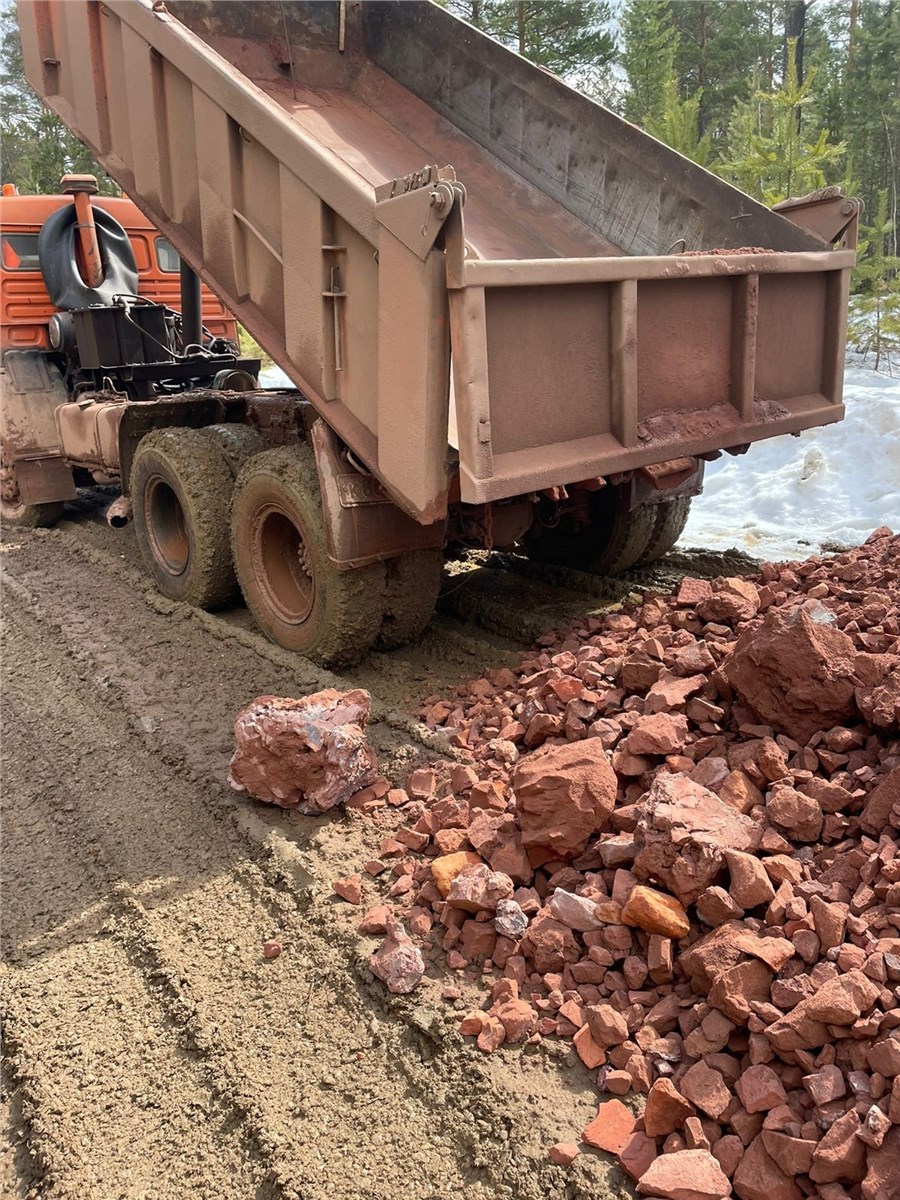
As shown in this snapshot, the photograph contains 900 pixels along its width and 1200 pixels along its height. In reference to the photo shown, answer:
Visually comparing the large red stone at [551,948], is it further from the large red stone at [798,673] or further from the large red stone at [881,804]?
the large red stone at [798,673]

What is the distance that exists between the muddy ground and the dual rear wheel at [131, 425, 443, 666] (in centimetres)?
22

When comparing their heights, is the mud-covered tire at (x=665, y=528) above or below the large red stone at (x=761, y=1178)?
above

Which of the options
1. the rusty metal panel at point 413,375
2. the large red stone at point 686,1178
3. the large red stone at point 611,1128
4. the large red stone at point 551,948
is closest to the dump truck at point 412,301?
the rusty metal panel at point 413,375

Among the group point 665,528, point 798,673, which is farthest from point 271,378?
point 798,673

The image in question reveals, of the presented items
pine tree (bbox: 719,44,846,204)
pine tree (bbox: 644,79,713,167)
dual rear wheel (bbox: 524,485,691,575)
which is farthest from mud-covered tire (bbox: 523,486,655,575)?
pine tree (bbox: 644,79,713,167)

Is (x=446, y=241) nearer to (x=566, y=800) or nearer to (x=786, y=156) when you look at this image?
(x=566, y=800)

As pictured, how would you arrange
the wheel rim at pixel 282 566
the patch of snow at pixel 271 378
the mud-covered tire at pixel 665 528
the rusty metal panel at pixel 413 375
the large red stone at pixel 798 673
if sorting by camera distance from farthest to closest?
1. the patch of snow at pixel 271 378
2. the mud-covered tire at pixel 665 528
3. the wheel rim at pixel 282 566
4. the rusty metal panel at pixel 413 375
5. the large red stone at pixel 798 673

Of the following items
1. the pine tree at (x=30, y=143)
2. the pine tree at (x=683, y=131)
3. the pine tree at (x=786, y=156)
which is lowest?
the pine tree at (x=786, y=156)

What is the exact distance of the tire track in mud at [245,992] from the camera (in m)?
2.28

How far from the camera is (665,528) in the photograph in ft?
19.4

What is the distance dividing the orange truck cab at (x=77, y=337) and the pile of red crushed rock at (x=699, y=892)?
13.6 feet

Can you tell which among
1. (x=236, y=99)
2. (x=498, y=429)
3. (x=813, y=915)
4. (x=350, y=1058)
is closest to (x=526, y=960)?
(x=350, y=1058)

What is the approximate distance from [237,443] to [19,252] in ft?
10.8

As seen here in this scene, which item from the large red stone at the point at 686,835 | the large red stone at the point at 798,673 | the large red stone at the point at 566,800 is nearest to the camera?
the large red stone at the point at 686,835
